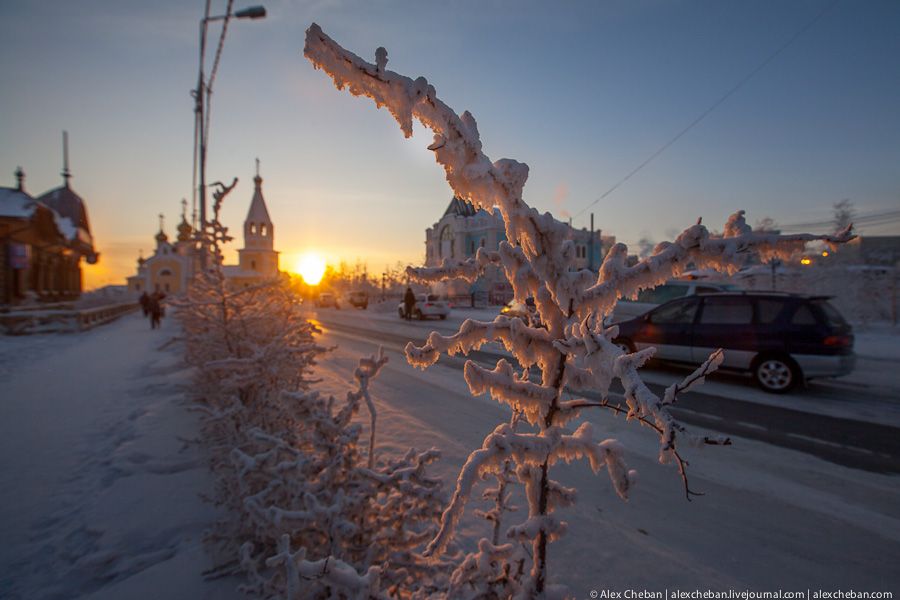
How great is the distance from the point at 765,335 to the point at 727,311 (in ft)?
2.62

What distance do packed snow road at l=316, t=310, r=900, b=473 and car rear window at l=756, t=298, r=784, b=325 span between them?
1.30 meters

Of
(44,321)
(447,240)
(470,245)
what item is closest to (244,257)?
(447,240)

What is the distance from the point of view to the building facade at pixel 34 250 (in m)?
20.5

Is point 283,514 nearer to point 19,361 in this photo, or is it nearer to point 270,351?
point 270,351

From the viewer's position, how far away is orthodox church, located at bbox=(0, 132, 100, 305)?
807 inches

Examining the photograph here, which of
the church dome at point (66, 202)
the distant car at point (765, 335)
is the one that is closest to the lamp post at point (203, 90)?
the distant car at point (765, 335)

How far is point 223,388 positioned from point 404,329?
51.2 ft

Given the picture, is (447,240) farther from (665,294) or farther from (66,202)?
(665,294)

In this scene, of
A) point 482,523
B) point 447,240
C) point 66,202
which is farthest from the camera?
point 447,240

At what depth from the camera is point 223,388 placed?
422cm

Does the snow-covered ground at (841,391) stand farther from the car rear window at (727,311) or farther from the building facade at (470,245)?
the building facade at (470,245)

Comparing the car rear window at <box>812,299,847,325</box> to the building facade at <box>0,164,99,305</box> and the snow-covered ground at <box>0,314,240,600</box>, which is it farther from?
the building facade at <box>0,164,99,305</box>

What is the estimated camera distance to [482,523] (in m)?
3.33

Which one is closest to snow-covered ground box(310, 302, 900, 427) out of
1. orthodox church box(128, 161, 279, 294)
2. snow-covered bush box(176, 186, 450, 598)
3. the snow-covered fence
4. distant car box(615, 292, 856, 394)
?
distant car box(615, 292, 856, 394)
